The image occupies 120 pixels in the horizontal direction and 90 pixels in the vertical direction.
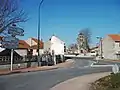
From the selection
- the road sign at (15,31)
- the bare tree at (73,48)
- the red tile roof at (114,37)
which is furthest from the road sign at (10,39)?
the bare tree at (73,48)

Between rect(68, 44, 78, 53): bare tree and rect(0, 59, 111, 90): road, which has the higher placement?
rect(68, 44, 78, 53): bare tree

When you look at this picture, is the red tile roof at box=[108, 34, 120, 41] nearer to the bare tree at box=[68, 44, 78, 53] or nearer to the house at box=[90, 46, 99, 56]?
the house at box=[90, 46, 99, 56]

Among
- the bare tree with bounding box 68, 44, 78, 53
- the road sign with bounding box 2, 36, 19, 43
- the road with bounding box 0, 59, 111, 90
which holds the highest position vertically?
the bare tree with bounding box 68, 44, 78, 53

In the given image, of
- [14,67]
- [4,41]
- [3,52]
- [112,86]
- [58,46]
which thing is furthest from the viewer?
[58,46]

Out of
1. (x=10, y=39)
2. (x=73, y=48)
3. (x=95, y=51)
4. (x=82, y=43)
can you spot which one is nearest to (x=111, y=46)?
(x=82, y=43)

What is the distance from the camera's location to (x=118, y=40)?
93562mm

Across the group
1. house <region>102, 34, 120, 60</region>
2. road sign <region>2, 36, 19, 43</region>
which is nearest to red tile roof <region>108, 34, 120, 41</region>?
house <region>102, 34, 120, 60</region>

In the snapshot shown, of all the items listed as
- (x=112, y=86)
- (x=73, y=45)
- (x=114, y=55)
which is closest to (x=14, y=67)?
(x=112, y=86)

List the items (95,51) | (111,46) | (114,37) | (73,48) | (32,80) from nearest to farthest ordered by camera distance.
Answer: (32,80), (111,46), (114,37), (95,51), (73,48)

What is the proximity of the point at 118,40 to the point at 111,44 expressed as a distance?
3055 mm

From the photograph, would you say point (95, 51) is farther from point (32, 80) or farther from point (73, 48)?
point (32, 80)

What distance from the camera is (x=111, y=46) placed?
312 ft

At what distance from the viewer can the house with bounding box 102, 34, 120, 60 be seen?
304 ft

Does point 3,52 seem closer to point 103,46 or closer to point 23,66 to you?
point 23,66
